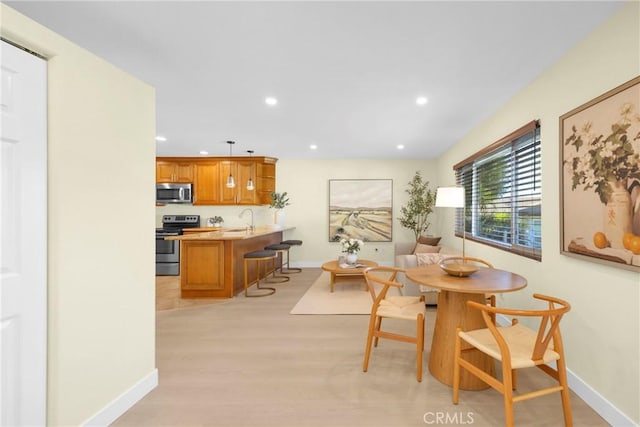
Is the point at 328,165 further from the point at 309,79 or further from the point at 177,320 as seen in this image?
the point at 177,320

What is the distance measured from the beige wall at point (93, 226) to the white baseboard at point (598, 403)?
3071 millimetres

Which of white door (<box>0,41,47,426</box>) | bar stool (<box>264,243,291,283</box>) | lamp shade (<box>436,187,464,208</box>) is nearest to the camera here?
white door (<box>0,41,47,426</box>)

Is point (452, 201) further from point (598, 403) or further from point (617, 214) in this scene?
point (598, 403)

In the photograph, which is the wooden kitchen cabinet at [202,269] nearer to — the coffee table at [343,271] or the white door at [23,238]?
the coffee table at [343,271]

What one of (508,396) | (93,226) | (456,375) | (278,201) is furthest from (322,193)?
(508,396)

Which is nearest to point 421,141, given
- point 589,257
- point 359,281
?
point 359,281

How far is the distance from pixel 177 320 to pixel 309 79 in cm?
312

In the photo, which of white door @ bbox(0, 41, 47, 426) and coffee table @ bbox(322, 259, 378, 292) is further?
coffee table @ bbox(322, 259, 378, 292)

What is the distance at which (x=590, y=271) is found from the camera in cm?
190

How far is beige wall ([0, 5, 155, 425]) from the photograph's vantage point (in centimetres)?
145

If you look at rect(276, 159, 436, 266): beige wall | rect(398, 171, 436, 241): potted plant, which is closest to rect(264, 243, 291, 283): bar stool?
rect(276, 159, 436, 266): beige wall

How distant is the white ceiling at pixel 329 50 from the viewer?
5.65 feet

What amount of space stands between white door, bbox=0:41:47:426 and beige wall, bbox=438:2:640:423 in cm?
324

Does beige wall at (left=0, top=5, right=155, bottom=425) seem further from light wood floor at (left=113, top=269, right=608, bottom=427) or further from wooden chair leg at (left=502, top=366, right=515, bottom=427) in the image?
wooden chair leg at (left=502, top=366, right=515, bottom=427)
